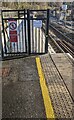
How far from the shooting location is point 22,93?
5.28 metres

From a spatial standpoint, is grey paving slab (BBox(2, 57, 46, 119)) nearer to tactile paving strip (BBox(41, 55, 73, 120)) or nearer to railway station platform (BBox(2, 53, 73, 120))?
railway station platform (BBox(2, 53, 73, 120))

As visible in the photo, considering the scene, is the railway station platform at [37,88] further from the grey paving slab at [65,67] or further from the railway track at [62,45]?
the railway track at [62,45]

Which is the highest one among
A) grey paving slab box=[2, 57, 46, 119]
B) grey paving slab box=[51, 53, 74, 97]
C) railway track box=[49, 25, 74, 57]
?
grey paving slab box=[51, 53, 74, 97]

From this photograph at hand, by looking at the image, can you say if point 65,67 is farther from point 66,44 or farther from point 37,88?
point 66,44

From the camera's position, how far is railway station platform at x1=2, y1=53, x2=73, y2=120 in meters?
4.49

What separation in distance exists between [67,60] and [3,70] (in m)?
2.56

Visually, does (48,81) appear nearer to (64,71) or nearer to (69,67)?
(64,71)

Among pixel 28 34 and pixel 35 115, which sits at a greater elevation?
pixel 28 34

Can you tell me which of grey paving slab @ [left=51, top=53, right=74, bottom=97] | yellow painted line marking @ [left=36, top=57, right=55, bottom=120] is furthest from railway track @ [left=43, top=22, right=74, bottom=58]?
yellow painted line marking @ [left=36, top=57, right=55, bottom=120]

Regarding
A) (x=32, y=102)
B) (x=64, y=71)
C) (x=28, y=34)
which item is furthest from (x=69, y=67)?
(x=32, y=102)

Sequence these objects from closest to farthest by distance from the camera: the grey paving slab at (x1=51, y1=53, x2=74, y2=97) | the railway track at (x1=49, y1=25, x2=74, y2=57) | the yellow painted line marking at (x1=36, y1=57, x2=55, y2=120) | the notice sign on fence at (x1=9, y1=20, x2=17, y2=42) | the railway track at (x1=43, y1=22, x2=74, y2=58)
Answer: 1. the yellow painted line marking at (x1=36, y1=57, x2=55, y2=120)
2. the grey paving slab at (x1=51, y1=53, x2=74, y2=97)
3. the notice sign on fence at (x1=9, y1=20, x2=17, y2=42)
4. the railway track at (x1=43, y1=22, x2=74, y2=58)
5. the railway track at (x1=49, y1=25, x2=74, y2=57)

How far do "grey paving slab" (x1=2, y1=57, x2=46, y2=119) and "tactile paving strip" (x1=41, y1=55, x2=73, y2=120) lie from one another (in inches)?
11.8

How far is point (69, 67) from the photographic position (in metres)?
7.18

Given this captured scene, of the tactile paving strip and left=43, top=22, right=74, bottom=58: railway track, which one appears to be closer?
the tactile paving strip
